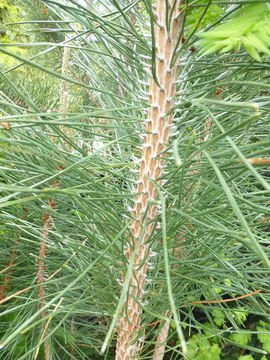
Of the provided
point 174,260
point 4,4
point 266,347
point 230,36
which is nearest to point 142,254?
point 174,260

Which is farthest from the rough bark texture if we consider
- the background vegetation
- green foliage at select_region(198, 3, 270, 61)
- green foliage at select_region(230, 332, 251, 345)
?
green foliage at select_region(230, 332, 251, 345)

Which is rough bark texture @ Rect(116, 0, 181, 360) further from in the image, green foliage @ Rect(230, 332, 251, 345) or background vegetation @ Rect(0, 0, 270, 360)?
green foliage @ Rect(230, 332, 251, 345)

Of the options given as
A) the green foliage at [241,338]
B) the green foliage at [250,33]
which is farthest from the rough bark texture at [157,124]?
the green foliage at [241,338]

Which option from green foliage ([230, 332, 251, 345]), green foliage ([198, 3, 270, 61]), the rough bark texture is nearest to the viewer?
green foliage ([198, 3, 270, 61])

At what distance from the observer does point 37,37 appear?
1501 mm

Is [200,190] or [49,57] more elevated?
[49,57]

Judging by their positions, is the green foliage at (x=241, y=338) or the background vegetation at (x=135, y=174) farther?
the green foliage at (x=241, y=338)

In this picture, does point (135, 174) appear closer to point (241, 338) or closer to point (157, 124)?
point (157, 124)

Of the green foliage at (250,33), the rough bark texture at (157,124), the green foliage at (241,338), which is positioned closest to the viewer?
the green foliage at (250,33)

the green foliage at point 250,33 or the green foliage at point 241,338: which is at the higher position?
the green foliage at point 250,33

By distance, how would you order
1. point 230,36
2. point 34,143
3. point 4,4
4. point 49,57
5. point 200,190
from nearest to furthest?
1. point 230,36
2. point 34,143
3. point 200,190
4. point 49,57
5. point 4,4

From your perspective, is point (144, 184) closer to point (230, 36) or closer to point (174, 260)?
point (174, 260)

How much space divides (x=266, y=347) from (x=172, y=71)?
90 cm

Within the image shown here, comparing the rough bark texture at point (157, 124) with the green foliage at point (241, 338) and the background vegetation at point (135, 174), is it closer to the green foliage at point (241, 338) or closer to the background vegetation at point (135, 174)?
the background vegetation at point (135, 174)
